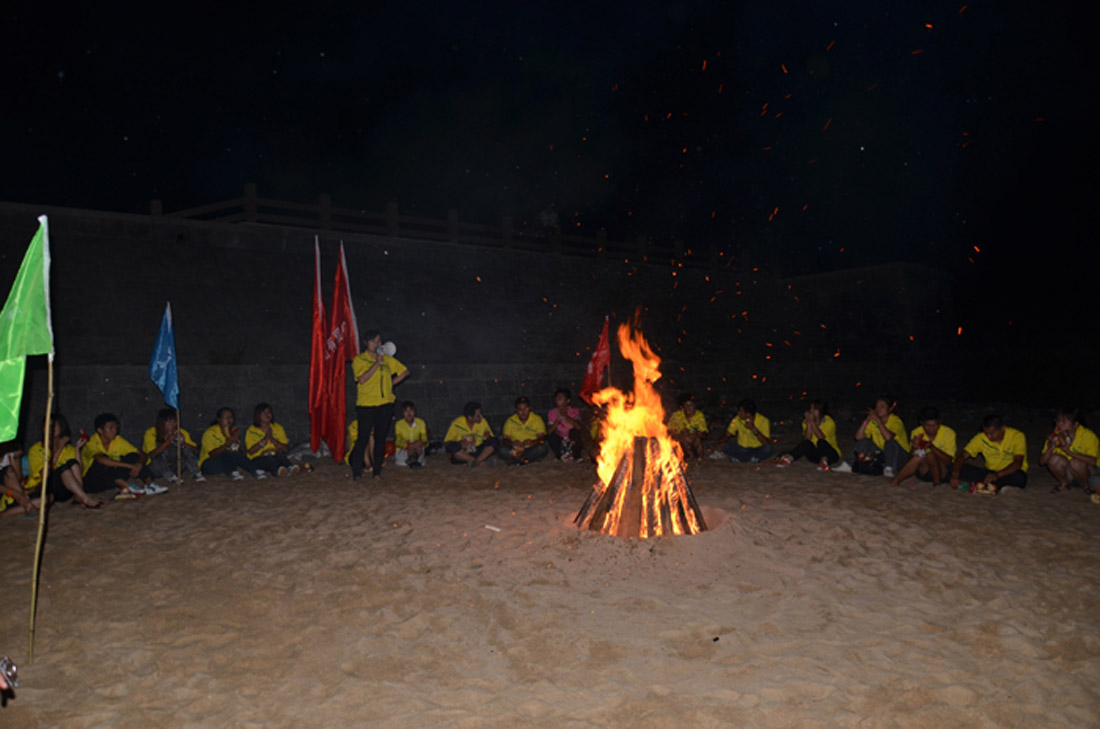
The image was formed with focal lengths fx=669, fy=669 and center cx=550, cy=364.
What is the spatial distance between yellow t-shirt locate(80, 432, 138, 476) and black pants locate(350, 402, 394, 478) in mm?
2817

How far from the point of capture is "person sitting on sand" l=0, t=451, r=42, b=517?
7.02 meters

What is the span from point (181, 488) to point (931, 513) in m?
8.99

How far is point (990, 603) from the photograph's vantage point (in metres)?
4.55

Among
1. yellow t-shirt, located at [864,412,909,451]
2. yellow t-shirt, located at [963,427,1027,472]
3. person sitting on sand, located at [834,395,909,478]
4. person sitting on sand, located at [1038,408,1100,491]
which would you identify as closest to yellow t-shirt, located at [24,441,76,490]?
person sitting on sand, located at [834,395,909,478]

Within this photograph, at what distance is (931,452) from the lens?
27.2 feet

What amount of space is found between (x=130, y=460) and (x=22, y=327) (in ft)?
19.4

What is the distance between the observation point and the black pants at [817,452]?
993 cm

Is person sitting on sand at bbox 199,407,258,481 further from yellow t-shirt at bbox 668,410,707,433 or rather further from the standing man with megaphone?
yellow t-shirt at bbox 668,410,707,433

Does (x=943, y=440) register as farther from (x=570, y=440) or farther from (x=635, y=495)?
(x=570, y=440)

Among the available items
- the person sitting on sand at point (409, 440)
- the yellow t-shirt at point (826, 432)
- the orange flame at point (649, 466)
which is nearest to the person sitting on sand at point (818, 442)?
the yellow t-shirt at point (826, 432)

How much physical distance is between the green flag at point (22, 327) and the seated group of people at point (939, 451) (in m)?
8.81

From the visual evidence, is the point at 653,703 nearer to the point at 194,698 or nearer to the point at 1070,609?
the point at 194,698

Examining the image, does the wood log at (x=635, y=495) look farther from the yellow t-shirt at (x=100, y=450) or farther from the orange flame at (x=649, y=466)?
the yellow t-shirt at (x=100, y=450)

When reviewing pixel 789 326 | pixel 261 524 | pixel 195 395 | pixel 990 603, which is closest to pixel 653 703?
pixel 990 603
